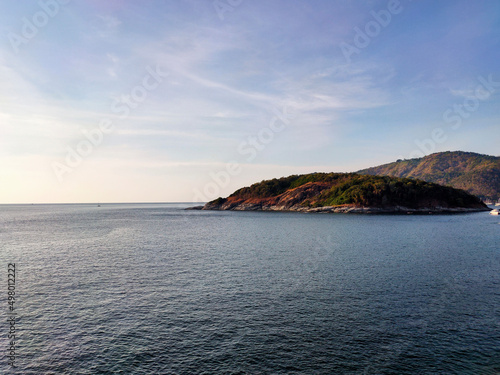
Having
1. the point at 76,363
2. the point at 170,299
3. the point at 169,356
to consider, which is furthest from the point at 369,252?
the point at 76,363

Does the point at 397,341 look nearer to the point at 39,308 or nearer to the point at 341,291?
the point at 341,291

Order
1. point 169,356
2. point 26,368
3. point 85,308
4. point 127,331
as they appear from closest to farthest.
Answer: point 26,368
point 169,356
point 127,331
point 85,308

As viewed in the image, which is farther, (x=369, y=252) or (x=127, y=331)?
(x=369, y=252)

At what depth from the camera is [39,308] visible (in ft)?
111

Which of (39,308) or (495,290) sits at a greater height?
(39,308)

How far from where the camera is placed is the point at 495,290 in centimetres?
3844

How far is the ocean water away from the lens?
75.6 feet

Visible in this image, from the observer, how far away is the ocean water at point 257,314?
23.0m

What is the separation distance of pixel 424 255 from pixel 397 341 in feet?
139

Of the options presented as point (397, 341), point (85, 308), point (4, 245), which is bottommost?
point (397, 341)

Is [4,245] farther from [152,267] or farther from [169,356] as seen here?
[169,356]

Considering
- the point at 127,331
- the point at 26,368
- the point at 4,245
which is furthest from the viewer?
the point at 4,245

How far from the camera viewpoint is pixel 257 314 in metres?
31.7

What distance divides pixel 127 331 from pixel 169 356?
6.76 metres
